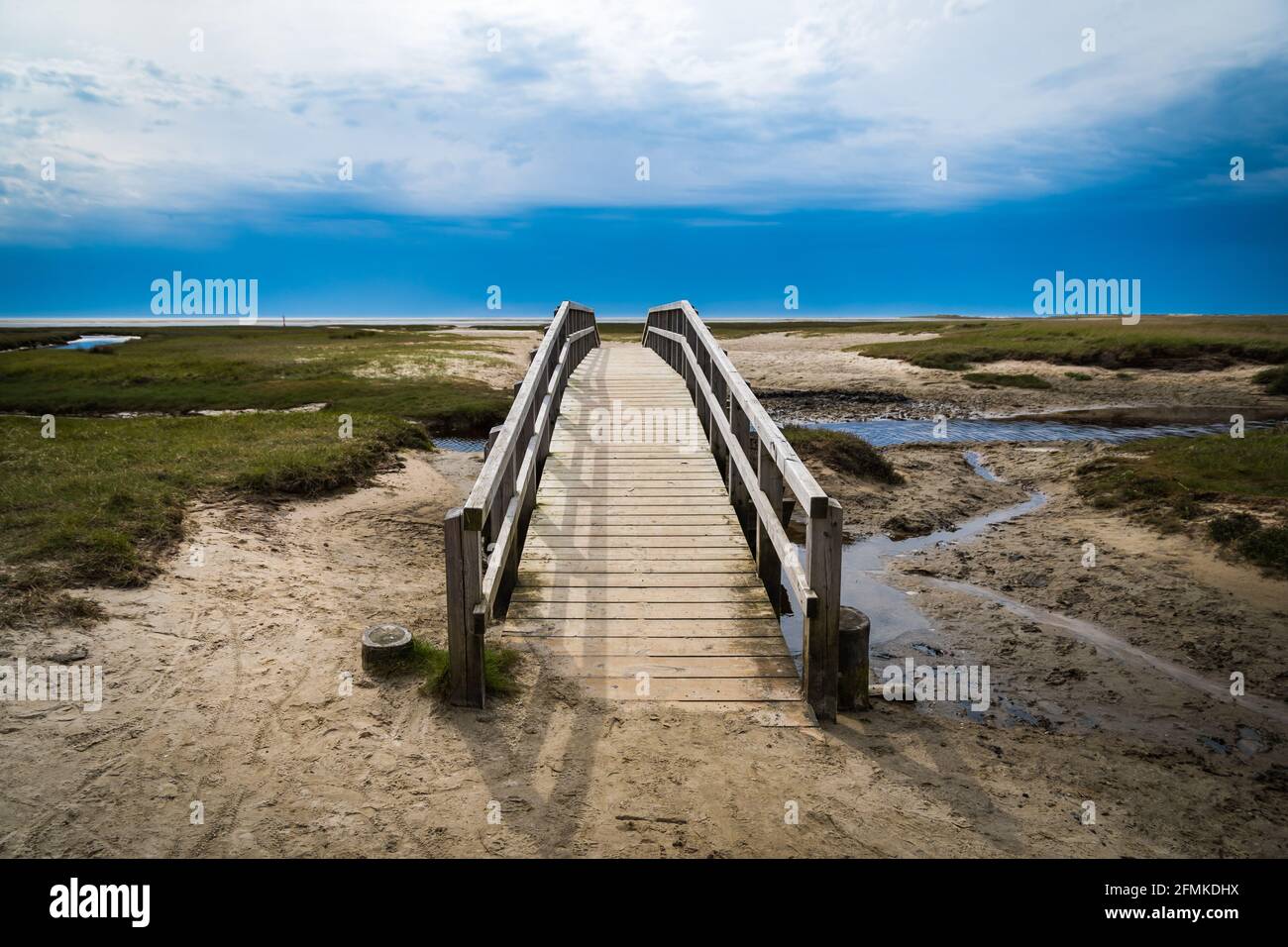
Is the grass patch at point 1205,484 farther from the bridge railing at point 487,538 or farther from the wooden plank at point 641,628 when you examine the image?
the bridge railing at point 487,538

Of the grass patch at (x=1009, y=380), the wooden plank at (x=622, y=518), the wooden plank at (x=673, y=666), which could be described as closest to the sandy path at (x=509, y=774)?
the wooden plank at (x=673, y=666)

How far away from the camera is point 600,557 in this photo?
782 cm

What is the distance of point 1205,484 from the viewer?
12.2 metres

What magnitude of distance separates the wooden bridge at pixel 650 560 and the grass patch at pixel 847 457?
3902 mm

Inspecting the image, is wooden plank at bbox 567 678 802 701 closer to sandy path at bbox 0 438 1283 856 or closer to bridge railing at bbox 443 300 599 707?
sandy path at bbox 0 438 1283 856

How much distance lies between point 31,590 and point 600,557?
4.59m

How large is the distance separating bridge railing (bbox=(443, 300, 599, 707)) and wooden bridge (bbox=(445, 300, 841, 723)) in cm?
1

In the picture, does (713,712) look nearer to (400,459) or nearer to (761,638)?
(761,638)

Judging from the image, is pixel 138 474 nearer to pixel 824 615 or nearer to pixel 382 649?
pixel 382 649

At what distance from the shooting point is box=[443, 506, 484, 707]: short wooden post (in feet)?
17.7

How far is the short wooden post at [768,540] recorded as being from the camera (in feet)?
24.8

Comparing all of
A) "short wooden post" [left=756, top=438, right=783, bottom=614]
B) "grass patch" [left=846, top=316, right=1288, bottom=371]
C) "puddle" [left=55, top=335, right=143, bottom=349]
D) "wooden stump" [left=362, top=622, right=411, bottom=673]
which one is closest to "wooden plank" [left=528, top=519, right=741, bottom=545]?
"short wooden post" [left=756, top=438, right=783, bottom=614]

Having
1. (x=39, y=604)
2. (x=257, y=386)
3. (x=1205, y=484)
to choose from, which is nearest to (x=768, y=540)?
(x=39, y=604)

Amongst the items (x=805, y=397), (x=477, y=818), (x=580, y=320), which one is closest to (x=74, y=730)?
(x=477, y=818)
